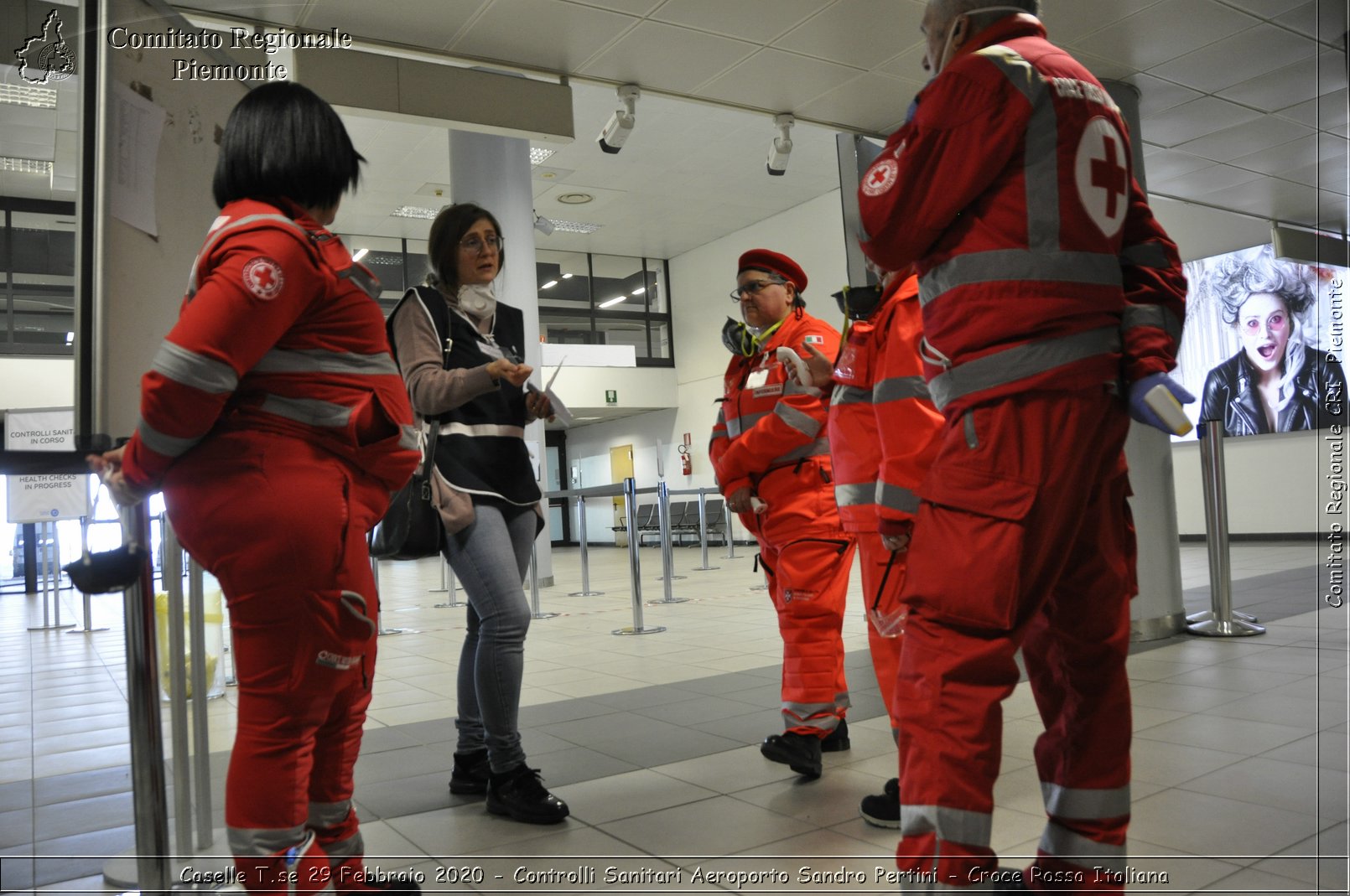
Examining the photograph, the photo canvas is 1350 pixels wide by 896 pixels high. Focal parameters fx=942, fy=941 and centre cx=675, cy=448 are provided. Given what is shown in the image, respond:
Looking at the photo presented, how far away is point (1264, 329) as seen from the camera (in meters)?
11.0

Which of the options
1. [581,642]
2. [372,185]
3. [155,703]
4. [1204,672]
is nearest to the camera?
[155,703]

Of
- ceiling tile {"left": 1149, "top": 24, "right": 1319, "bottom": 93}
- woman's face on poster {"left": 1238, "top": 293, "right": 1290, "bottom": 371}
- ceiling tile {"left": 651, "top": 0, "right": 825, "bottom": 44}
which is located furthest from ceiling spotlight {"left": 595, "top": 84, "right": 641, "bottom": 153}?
woman's face on poster {"left": 1238, "top": 293, "right": 1290, "bottom": 371}

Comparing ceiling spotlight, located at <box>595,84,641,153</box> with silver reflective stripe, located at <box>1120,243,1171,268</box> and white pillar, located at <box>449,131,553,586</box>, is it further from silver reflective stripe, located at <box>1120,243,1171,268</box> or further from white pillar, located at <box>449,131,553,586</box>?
silver reflective stripe, located at <box>1120,243,1171,268</box>

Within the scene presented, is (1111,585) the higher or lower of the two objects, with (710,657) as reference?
higher

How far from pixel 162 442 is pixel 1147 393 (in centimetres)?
148

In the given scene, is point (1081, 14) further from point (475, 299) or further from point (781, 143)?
point (475, 299)

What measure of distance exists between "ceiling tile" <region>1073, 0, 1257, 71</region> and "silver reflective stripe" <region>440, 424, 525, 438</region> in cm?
334

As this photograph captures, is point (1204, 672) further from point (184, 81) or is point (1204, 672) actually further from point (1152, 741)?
point (184, 81)

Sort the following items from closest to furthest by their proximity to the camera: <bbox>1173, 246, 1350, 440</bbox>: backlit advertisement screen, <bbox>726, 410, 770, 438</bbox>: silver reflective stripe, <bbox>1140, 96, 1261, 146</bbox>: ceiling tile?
<bbox>726, 410, 770, 438</bbox>: silver reflective stripe < <bbox>1140, 96, 1261, 146</bbox>: ceiling tile < <bbox>1173, 246, 1350, 440</bbox>: backlit advertisement screen

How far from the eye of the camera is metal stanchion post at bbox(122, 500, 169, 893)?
1.82 metres

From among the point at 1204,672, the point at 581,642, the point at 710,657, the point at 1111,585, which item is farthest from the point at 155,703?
the point at 581,642

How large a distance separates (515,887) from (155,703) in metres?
0.82

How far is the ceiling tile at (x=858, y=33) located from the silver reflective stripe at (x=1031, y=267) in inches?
119

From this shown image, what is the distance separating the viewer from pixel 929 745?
1.33 m
